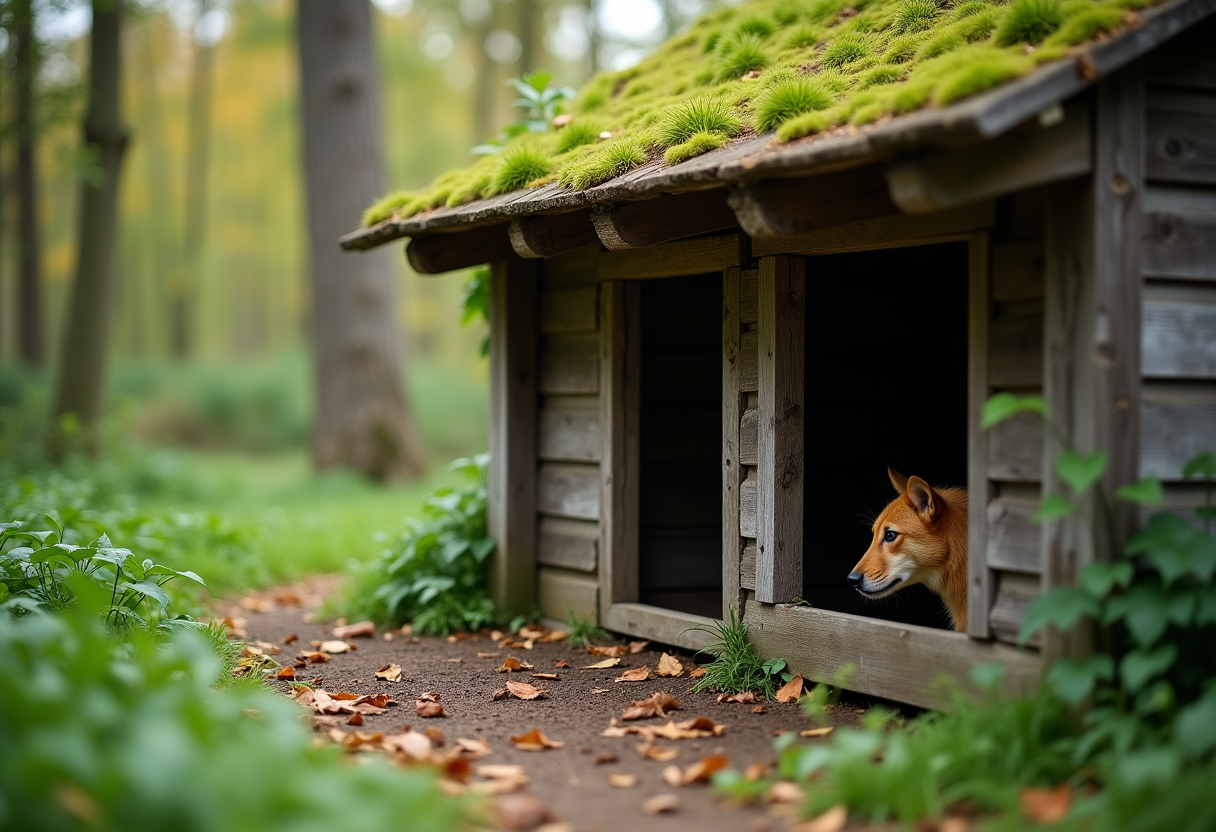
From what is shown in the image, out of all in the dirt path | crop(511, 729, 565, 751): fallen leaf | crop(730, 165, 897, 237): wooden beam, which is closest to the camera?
the dirt path

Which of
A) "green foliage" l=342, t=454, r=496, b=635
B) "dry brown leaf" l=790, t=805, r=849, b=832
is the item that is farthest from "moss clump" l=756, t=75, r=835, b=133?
"green foliage" l=342, t=454, r=496, b=635

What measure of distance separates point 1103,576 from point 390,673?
3710 millimetres

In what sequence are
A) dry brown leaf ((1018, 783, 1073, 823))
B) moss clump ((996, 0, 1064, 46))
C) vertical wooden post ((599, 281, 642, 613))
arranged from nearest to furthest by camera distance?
dry brown leaf ((1018, 783, 1073, 823)) < moss clump ((996, 0, 1064, 46)) < vertical wooden post ((599, 281, 642, 613))

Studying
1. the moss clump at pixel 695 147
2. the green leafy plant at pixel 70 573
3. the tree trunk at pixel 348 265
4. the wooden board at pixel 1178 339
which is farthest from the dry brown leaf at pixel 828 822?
the tree trunk at pixel 348 265

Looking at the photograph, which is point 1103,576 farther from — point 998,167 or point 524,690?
point 524,690

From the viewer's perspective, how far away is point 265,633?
7234mm

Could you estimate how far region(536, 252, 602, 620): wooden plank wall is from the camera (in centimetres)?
689

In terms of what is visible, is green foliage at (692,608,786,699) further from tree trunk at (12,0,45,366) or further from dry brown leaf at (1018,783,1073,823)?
tree trunk at (12,0,45,366)

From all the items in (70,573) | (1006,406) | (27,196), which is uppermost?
(27,196)

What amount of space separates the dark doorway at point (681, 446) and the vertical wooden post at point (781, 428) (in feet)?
5.30

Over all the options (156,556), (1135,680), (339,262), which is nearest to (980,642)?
(1135,680)

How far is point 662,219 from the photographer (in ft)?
18.4

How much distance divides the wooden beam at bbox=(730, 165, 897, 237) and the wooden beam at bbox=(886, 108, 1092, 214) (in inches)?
18.8

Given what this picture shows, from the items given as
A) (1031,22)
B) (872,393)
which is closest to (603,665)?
(872,393)
